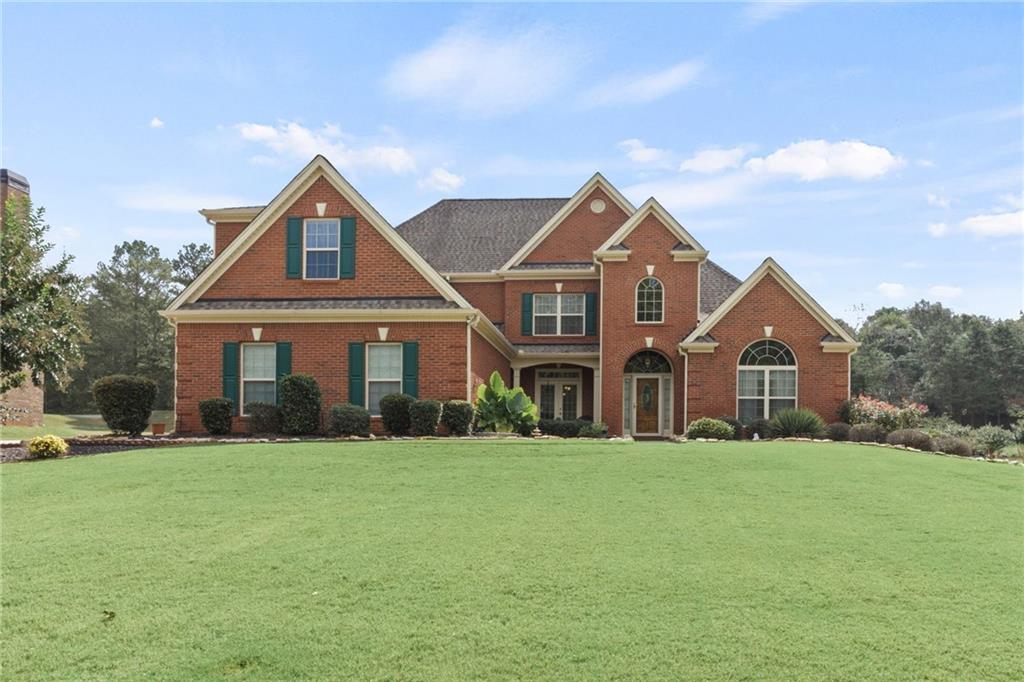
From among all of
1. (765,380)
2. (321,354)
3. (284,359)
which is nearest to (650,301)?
(765,380)

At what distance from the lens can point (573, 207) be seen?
28656mm

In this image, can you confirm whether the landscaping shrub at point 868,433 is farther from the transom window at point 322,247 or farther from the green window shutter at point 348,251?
the transom window at point 322,247

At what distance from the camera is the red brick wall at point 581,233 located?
28.6 m

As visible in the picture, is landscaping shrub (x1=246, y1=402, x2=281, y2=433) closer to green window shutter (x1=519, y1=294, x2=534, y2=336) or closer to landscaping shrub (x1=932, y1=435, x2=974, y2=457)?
green window shutter (x1=519, y1=294, x2=534, y2=336)

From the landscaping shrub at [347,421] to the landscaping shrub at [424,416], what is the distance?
1.16 metres

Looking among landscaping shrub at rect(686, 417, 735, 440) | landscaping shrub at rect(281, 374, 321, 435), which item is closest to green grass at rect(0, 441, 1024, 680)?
landscaping shrub at rect(281, 374, 321, 435)

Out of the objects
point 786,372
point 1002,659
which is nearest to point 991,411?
point 786,372

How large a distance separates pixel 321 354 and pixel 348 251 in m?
2.85

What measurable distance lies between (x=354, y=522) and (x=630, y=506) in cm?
335

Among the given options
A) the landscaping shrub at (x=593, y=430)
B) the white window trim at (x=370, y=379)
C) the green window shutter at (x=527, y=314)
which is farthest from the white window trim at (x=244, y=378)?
the green window shutter at (x=527, y=314)

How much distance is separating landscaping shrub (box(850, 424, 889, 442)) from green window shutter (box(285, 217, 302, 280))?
15156 millimetres

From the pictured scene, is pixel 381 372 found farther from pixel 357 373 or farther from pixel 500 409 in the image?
pixel 500 409

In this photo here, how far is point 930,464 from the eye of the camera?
1387cm

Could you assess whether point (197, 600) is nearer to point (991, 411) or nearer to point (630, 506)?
point (630, 506)
